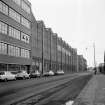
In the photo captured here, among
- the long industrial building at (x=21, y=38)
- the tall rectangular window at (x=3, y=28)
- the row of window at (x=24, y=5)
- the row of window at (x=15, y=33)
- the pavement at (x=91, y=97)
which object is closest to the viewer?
the pavement at (x=91, y=97)

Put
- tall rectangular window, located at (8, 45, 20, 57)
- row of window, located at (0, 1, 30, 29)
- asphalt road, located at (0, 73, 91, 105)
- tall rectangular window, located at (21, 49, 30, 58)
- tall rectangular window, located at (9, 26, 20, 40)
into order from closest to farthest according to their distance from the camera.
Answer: asphalt road, located at (0, 73, 91, 105), row of window, located at (0, 1, 30, 29), tall rectangular window, located at (8, 45, 20, 57), tall rectangular window, located at (9, 26, 20, 40), tall rectangular window, located at (21, 49, 30, 58)

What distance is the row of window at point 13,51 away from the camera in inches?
1856

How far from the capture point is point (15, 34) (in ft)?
178

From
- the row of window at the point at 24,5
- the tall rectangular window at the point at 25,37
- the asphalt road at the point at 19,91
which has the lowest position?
the asphalt road at the point at 19,91

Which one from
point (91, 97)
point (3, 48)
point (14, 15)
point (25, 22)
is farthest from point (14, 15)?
point (91, 97)

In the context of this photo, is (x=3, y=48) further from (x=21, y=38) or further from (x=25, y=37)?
(x=25, y=37)

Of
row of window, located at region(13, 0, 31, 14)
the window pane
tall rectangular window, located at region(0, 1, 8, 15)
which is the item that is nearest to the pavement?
tall rectangular window, located at region(0, 1, 8, 15)

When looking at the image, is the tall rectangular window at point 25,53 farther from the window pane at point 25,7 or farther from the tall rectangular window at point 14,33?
the window pane at point 25,7

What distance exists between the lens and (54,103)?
40.6ft

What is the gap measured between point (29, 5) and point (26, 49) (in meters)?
13.0

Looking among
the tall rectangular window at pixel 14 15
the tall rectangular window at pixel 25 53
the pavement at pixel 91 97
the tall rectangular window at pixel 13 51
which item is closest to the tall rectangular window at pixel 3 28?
the tall rectangular window at pixel 13 51

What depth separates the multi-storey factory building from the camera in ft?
156

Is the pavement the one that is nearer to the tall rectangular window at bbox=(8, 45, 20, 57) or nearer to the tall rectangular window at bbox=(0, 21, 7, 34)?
the tall rectangular window at bbox=(0, 21, 7, 34)

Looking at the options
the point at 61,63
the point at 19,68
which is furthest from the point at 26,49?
the point at 61,63
